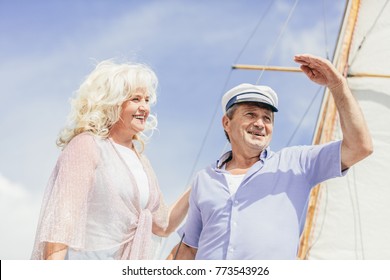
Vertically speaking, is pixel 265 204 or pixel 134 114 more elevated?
pixel 134 114

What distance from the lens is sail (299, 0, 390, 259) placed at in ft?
21.1

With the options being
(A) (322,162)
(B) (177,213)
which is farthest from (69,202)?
(A) (322,162)

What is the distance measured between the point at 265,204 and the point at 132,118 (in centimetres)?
A: 69

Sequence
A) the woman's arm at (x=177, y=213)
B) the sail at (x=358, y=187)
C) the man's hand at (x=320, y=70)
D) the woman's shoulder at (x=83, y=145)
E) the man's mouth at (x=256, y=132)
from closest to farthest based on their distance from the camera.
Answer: the man's hand at (x=320, y=70) < the woman's shoulder at (x=83, y=145) < the man's mouth at (x=256, y=132) < the woman's arm at (x=177, y=213) < the sail at (x=358, y=187)

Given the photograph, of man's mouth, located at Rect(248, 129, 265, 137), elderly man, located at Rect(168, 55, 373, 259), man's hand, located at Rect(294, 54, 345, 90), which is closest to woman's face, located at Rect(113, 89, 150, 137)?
elderly man, located at Rect(168, 55, 373, 259)

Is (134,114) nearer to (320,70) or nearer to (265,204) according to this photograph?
(265,204)

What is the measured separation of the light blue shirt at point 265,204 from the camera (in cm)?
244

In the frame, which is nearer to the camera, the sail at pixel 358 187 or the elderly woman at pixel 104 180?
the elderly woman at pixel 104 180

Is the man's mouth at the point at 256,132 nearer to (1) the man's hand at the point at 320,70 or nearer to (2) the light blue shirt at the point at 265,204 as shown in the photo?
(2) the light blue shirt at the point at 265,204

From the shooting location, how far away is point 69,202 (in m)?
2.46

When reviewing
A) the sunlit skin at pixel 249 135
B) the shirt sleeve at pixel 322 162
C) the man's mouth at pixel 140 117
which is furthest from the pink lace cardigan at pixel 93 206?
the shirt sleeve at pixel 322 162

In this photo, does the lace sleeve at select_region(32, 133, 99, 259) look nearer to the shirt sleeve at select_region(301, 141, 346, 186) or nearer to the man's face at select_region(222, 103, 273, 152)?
the man's face at select_region(222, 103, 273, 152)
